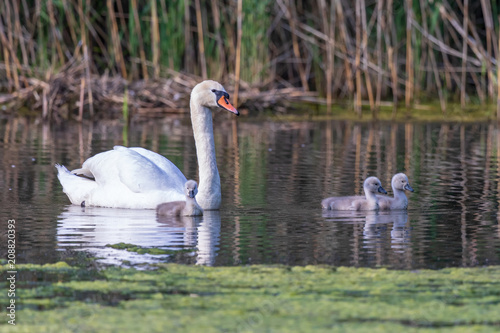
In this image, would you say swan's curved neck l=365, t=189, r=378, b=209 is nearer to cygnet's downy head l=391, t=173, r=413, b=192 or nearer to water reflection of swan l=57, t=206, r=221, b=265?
cygnet's downy head l=391, t=173, r=413, b=192

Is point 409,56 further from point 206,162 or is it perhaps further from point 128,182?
point 128,182

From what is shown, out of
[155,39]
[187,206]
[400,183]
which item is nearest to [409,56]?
[155,39]

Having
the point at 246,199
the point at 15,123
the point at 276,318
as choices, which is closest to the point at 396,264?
the point at 276,318

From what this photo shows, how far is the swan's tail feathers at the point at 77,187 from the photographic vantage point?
315 inches

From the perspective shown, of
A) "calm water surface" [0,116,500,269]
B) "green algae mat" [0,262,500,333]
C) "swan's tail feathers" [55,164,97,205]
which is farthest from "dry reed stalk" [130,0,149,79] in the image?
"green algae mat" [0,262,500,333]

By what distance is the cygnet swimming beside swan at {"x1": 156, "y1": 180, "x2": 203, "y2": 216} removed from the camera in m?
7.27

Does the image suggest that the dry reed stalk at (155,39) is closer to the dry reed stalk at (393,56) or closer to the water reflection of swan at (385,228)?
the dry reed stalk at (393,56)

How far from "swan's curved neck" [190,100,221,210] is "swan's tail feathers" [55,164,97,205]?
966 millimetres

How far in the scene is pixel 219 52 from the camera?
680 inches

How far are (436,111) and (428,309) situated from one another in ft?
44.5

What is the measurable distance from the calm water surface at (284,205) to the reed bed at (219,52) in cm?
217

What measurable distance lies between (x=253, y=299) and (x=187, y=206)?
2.72m

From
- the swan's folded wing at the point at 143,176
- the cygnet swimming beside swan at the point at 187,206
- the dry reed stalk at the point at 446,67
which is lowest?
the cygnet swimming beside swan at the point at 187,206

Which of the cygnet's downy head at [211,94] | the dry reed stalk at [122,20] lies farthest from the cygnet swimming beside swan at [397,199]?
the dry reed stalk at [122,20]
